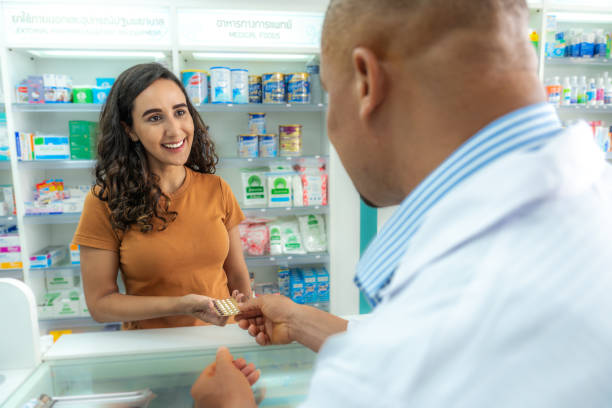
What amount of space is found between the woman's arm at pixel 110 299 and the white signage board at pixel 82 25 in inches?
74.4

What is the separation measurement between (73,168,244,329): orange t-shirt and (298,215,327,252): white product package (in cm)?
156

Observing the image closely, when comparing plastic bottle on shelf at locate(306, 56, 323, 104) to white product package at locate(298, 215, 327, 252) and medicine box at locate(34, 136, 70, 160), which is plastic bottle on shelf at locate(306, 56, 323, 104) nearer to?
white product package at locate(298, 215, 327, 252)

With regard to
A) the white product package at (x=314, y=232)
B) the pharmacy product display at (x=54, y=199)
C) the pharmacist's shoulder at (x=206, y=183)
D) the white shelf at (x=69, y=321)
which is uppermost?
the pharmacist's shoulder at (x=206, y=183)

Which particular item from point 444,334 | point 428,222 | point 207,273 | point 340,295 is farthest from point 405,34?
point 340,295

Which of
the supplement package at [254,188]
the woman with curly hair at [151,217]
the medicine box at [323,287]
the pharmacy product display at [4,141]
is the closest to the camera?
the woman with curly hair at [151,217]

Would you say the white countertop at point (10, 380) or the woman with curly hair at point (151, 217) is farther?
the woman with curly hair at point (151, 217)

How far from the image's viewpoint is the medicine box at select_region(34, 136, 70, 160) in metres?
2.87

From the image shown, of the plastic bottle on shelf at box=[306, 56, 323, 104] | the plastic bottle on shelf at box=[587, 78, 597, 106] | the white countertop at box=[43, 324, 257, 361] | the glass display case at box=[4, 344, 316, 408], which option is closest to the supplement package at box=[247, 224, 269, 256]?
the plastic bottle on shelf at box=[306, 56, 323, 104]

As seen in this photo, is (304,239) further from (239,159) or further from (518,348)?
(518,348)

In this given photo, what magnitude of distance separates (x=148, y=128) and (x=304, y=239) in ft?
6.07

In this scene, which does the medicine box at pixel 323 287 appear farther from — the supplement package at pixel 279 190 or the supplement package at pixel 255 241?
the supplement package at pixel 279 190

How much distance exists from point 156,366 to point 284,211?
215cm

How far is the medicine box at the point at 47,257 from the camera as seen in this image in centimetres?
298

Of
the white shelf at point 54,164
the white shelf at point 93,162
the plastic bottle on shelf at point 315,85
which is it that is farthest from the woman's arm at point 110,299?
the plastic bottle on shelf at point 315,85
